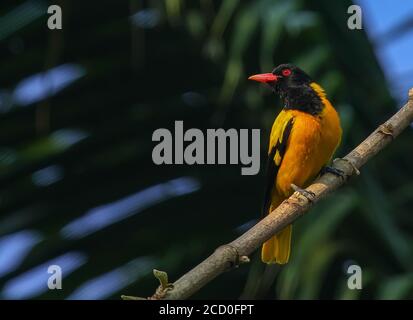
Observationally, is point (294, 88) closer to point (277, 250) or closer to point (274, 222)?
point (277, 250)

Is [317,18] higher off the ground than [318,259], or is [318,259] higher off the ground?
[317,18]

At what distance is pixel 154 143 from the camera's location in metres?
4.77

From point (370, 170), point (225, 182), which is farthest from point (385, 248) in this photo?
point (225, 182)

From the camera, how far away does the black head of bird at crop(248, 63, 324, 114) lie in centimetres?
404

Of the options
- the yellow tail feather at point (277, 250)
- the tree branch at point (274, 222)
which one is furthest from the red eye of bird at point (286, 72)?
the tree branch at point (274, 222)

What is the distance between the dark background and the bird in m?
0.47

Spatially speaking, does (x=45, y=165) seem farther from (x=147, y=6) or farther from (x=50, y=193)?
(x=147, y=6)

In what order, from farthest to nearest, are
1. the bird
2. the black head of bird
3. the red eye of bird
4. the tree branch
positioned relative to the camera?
the red eye of bird, the black head of bird, the bird, the tree branch

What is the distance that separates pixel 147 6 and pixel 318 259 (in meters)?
1.36

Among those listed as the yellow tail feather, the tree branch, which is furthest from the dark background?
the tree branch

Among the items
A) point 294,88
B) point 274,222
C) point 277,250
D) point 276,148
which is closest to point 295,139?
point 276,148

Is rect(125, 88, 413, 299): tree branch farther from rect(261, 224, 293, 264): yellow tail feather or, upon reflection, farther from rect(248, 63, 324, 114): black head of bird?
rect(261, 224, 293, 264): yellow tail feather

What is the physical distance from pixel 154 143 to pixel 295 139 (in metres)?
0.98

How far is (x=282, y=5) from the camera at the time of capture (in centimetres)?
486
